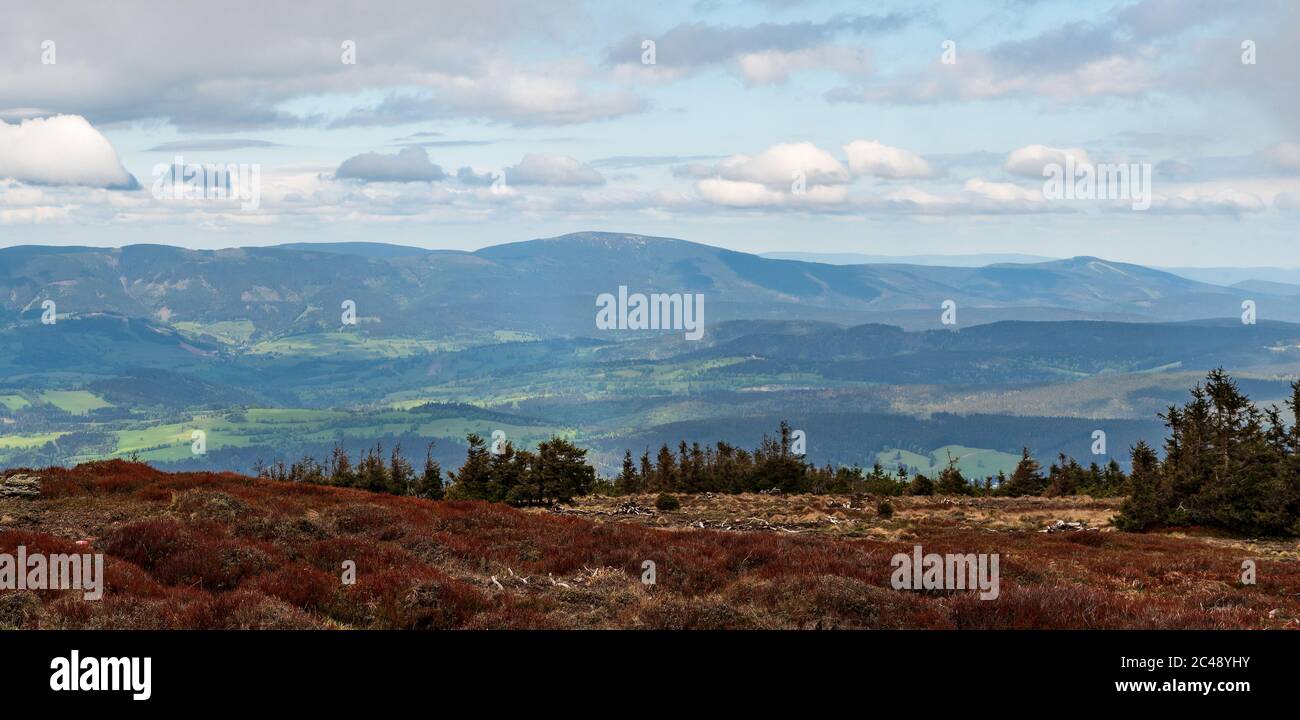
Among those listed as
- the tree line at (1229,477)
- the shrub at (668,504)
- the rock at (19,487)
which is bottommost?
the shrub at (668,504)

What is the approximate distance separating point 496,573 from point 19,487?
20.6 m

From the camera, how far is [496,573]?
64.5 ft

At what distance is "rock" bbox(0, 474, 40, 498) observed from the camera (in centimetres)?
2878

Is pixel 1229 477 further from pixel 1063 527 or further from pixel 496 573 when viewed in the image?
pixel 496 573

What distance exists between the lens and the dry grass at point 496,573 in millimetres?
14586

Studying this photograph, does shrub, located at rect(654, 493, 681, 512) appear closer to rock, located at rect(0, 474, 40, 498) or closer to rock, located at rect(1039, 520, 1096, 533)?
rock, located at rect(1039, 520, 1096, 533)

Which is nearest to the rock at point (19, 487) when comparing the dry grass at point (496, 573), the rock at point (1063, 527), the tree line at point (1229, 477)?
the dry grass at point (496, 573)

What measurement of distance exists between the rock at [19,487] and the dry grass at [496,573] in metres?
0.49

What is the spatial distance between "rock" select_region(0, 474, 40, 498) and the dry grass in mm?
489

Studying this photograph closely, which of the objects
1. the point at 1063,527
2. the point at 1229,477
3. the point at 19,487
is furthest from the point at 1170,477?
the point at 19,487

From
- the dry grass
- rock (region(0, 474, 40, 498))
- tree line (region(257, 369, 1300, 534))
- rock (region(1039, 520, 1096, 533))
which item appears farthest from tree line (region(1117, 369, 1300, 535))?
rock (region(0, 474, 40, 498))

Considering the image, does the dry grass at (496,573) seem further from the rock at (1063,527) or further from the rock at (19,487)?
the rock at (1063,527)
